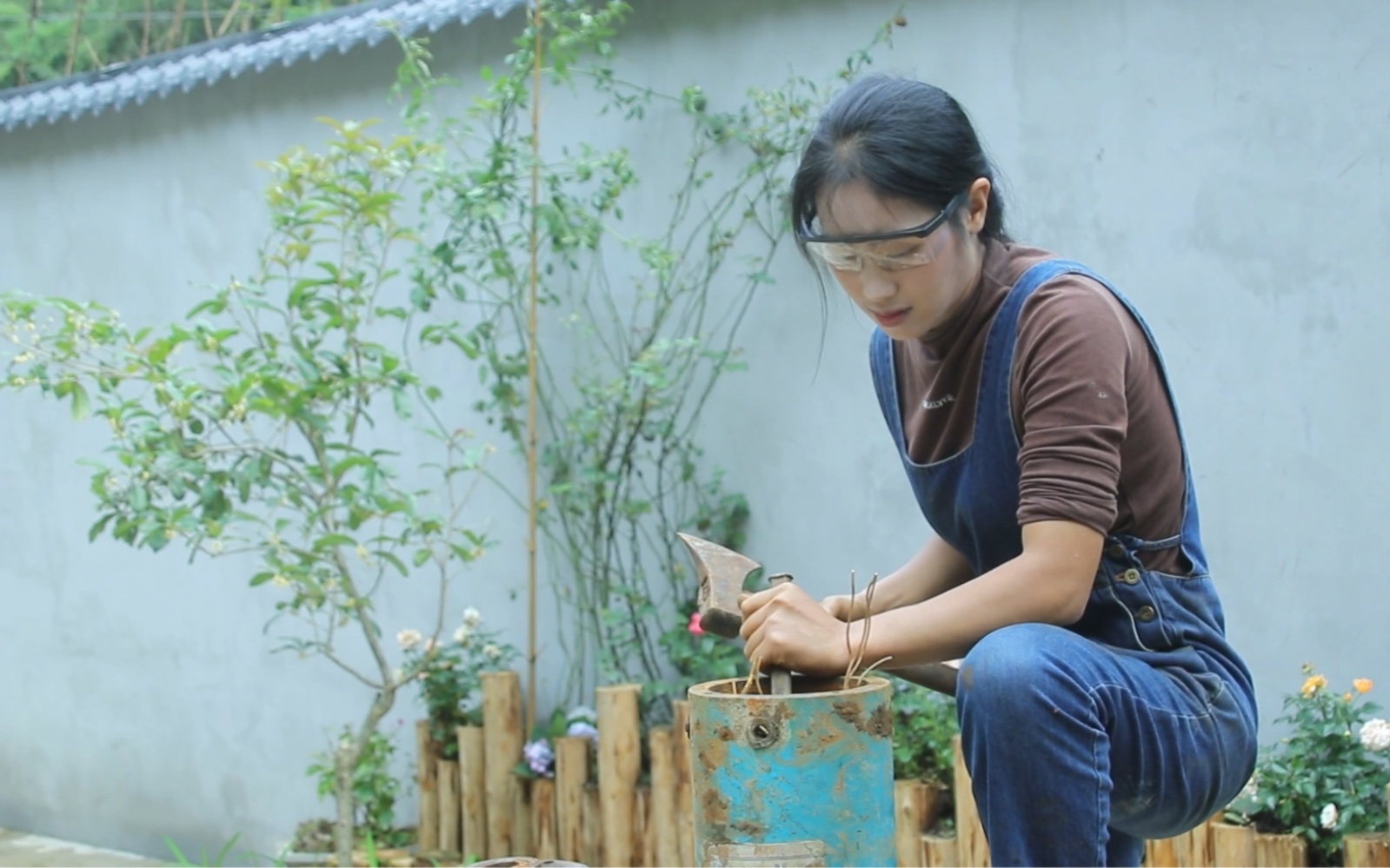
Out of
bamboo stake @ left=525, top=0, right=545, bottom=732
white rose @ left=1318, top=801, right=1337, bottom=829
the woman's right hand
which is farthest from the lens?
bamboo stake @ left=525, top=0, right=545, bottom=732

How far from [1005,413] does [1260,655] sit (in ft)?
6.29

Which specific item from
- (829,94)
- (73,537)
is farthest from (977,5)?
(73,537)

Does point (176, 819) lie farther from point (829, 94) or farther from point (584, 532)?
point (829, 94)

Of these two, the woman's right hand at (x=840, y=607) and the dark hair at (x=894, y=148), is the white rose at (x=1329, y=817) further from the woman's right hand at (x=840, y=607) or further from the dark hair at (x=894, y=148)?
the dark hair at (x=894, y=148)

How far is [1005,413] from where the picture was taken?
2.33m

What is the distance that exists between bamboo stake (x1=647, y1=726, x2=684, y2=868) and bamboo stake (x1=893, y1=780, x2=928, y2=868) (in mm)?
808

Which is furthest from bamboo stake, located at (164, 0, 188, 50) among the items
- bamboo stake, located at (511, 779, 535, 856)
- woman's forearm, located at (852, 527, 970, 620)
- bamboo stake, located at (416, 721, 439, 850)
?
woman's forearm, located at (852, 527, 970, 620)

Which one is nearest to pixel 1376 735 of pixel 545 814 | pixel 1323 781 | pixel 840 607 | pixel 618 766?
pixel 1323 781

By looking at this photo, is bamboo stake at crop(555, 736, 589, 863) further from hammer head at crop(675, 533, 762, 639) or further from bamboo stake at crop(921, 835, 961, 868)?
hammer head at crop(675, 533, 762, 639)

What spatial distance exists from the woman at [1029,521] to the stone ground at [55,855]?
5.25m

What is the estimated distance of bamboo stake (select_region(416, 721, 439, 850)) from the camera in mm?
5355

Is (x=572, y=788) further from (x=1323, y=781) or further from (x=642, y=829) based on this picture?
(x=1323, y=781)

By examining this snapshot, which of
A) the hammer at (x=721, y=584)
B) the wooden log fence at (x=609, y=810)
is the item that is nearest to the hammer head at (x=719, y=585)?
the hammer at (x=721, y=584)

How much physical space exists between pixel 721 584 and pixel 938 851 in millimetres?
1955
